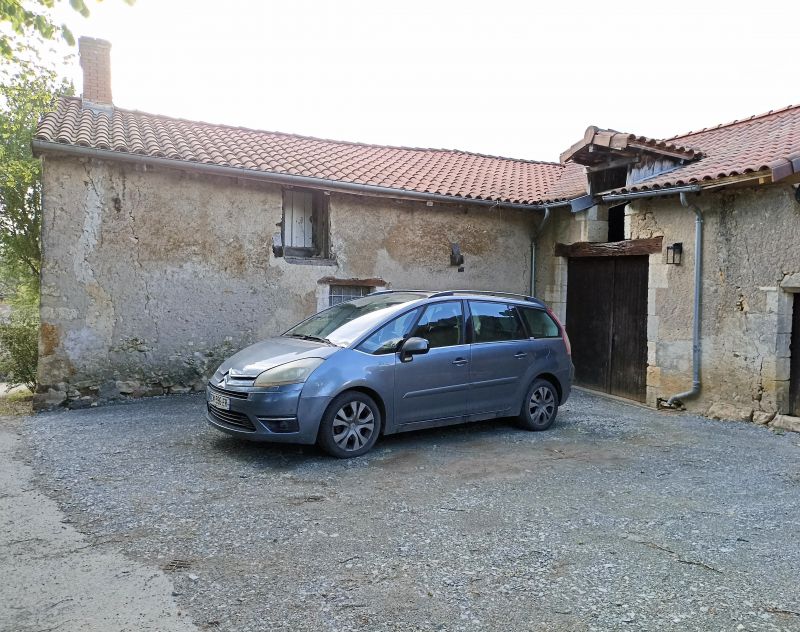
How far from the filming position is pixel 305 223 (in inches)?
402

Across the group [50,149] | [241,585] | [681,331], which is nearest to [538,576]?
[241,585]

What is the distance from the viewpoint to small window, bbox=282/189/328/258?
1002cm

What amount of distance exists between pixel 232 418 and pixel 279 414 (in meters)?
0.56

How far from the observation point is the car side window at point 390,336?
5.84 metres

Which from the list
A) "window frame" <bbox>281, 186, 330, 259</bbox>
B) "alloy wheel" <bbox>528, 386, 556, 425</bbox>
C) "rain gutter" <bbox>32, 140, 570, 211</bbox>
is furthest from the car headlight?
"window frame" <bbox>281, 186, 330, 259</bbox>

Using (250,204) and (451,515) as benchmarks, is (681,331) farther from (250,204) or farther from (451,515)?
(250,204)

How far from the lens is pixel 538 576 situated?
136 inches

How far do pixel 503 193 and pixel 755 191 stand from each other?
4.43 metres

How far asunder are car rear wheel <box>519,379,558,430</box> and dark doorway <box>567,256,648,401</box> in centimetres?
311

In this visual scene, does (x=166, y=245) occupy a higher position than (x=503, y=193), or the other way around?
(x=503, y=193)

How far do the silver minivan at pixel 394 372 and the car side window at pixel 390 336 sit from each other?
0.01 metres

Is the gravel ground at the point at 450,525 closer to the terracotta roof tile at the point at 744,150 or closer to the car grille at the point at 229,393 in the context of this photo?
the car grille at the point at 229,393

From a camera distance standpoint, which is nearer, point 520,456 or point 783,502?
point 783,502

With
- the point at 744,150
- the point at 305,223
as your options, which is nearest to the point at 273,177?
the point at 305,223
